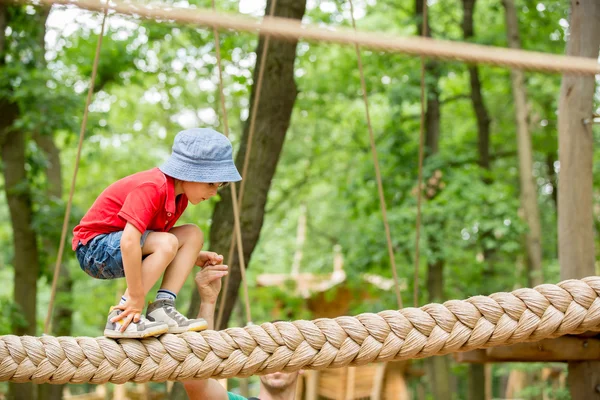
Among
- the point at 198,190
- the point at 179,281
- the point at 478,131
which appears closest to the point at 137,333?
the point at 179,281

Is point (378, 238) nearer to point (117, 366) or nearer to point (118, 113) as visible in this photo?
point (118, 113)

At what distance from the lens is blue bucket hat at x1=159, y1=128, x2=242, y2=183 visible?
235cm

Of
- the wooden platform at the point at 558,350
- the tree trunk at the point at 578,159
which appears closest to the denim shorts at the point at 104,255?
the wooden platform at the point at 558,350

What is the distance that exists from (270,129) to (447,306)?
309 cm

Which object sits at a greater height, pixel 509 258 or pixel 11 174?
pixel 11 174

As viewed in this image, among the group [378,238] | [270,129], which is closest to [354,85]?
[378,238]

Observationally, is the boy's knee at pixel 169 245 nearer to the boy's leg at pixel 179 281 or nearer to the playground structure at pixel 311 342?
the boy's leg at pixel 179 281

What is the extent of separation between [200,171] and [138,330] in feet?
1.67

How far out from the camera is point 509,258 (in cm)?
1212

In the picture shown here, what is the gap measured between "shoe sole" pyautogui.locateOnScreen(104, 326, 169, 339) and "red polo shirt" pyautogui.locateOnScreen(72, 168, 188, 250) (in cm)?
28

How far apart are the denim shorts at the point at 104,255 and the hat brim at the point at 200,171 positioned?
0.66 ft

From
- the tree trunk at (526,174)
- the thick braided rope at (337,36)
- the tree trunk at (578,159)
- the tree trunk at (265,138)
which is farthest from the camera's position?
the tree trunk at (526,174)

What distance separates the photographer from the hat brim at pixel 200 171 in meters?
2.34

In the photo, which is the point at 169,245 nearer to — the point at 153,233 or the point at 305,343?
the point at 153,233
